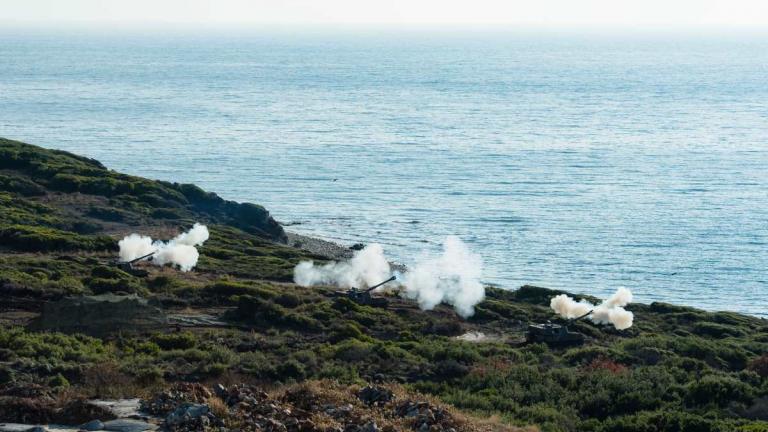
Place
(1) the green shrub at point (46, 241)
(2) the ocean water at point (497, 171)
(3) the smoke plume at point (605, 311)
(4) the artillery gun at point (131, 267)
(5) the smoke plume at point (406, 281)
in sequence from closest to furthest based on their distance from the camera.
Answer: (3) the smoke plume at point (605, 311)
(4) the artillery gun at point (131, 267)
(5) the smoke plume at point (406, 281)
(1) the green shrub at point (46, 241)
(2) the ocean water at point (497, 171)

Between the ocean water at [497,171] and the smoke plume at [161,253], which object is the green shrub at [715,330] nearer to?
the ocean water at [497,171]

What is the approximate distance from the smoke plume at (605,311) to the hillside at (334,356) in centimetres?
50

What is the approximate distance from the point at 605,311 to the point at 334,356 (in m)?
16.7

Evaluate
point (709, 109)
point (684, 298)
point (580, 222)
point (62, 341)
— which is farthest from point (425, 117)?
point (62, 341)

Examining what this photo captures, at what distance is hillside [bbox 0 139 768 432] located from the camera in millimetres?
26406

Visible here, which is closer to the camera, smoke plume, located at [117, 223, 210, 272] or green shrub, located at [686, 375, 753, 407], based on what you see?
green shrub, located at [686, 375, 753, 407]

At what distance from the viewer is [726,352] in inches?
1674

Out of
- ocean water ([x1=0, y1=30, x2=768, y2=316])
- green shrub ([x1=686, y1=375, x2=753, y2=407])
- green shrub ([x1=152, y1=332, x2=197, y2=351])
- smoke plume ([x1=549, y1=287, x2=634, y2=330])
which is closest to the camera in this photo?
green shrub ([x1=686, y1=375, x2=753, y2=407])

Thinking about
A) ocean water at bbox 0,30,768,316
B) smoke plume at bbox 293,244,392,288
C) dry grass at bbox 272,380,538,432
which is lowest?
ocean water at bbox 0,30,768,316

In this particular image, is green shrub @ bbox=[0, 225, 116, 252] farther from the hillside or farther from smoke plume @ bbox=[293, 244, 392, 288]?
smoke plume @ bbox=[293, 244, 392, 288]

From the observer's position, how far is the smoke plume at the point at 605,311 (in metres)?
48.8

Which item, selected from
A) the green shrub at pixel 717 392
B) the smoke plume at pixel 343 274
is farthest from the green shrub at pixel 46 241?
the green shrub at pixel 717 392

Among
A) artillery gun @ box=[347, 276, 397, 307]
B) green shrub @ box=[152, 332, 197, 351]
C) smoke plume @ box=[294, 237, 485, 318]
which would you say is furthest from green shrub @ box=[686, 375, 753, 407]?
artillery gun @ box=[347, 276, 397, 307]

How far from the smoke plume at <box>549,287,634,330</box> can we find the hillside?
1.64 ft
